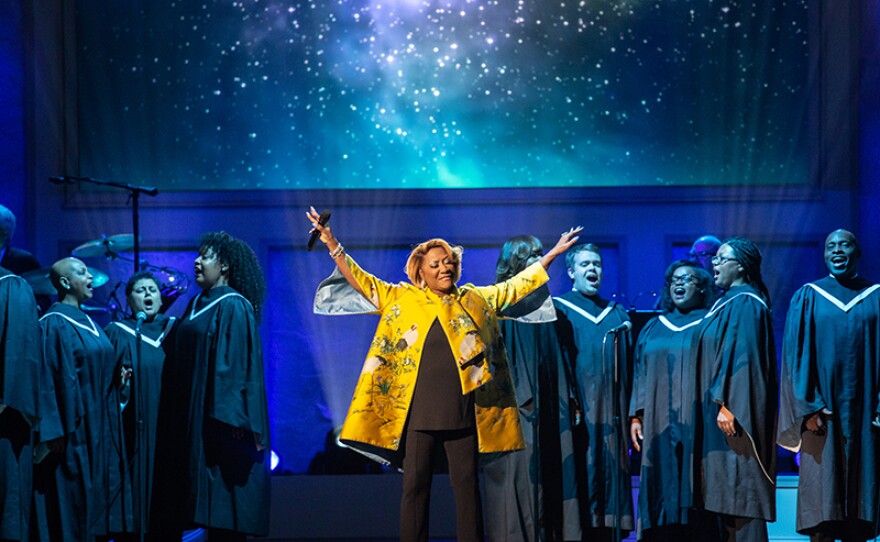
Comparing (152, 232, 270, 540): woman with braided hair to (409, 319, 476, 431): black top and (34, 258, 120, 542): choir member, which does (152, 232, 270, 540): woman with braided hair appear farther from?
(409, 319, 476, 431): black top

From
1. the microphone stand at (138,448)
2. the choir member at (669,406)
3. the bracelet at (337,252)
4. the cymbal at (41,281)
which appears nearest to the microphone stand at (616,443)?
the choir member at (669,406)

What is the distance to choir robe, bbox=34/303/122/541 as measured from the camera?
570cm

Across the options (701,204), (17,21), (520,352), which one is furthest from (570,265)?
(17,21)

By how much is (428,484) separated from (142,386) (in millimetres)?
2111

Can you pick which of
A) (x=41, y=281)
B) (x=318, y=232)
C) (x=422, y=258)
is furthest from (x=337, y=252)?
(x=41, y=281)

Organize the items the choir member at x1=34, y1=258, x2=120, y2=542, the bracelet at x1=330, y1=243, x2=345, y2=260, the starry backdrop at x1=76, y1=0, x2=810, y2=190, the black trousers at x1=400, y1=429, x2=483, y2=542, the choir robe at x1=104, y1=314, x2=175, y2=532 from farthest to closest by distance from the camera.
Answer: the starry backdrop at x1=76, y1=0, x2=810, y2=190
the choir robe at x1=104, y1=314, x2=175, y2=532
the choir member at x1=34, y1=258, x2=120, y2=542
the bracelet at x1=330, y1=243, x2=345, y2=260
the black trousers at x1=400, y1=429, x2=483, y2=542

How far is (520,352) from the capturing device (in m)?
6.25

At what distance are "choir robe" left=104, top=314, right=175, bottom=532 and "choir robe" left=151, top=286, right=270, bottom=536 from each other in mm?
55

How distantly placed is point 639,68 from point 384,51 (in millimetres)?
1692

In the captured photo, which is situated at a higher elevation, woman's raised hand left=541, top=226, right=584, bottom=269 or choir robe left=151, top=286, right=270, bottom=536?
woman's raised hand left=541, top=226, right=584, bottom=269

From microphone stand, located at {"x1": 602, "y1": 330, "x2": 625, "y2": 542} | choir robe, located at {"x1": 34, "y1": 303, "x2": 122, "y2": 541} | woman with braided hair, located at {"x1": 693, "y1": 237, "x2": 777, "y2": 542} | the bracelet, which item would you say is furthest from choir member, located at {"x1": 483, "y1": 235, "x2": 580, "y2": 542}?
choir robe, located at {"x1": 34, "y1": 303, "x2": 122, "y2": 541}

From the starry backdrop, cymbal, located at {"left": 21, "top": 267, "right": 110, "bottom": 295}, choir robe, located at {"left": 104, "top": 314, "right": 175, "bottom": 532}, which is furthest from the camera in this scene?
the starry backdrop

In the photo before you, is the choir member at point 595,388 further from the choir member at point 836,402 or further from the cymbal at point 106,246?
the cymbal at point 106,246

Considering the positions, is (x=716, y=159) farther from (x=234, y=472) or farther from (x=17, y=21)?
(x=17, y=21)
